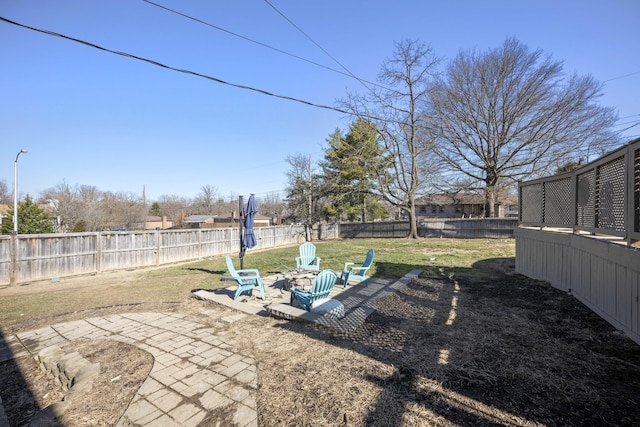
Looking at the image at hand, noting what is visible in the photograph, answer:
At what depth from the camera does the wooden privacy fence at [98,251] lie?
359 inches

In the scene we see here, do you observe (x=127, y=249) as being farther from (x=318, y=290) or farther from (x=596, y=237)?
(x=596, y=237)

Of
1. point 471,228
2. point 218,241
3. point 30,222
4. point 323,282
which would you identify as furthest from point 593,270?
point 30,222

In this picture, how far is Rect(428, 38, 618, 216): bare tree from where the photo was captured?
20297 millimetres

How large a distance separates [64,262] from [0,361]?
8157 millimetres

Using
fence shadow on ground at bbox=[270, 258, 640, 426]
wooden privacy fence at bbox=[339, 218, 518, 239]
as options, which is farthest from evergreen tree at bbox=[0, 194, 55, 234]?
fence shadow on ground at bbox=[270, 258, 640, 426]

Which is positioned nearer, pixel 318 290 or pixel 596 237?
pixel 596 237

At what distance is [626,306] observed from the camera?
3520mm

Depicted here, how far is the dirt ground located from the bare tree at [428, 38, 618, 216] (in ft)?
69.3

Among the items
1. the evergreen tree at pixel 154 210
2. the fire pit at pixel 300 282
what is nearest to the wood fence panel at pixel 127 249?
the fire pit at pixel 300 282

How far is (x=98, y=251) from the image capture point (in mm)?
11000

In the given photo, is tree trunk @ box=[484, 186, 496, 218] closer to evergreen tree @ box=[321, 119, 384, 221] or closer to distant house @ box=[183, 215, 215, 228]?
evergreen tree @ box=[321, 119, 384, 221]

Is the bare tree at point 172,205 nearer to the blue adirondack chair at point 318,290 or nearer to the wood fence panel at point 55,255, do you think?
the wood fence panel at point 55,255

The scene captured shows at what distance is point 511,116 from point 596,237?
69.5 feet

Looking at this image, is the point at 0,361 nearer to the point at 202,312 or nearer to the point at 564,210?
the point at 202,312
